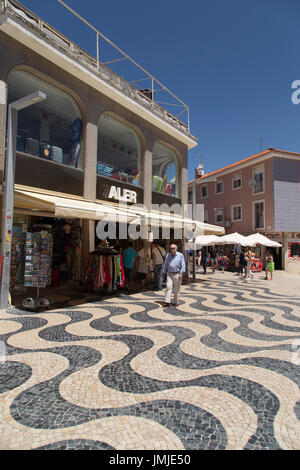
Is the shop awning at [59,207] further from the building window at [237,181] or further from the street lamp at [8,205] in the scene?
the building window at [237,181]

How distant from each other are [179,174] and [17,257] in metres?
9.81

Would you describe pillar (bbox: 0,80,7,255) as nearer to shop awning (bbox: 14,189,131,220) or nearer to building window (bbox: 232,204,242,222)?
shop awning (bbox: 14,189,131,220)

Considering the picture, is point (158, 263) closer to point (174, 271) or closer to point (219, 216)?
point (174, 271)

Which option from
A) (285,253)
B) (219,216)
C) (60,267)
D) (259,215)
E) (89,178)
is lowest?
(60,267)

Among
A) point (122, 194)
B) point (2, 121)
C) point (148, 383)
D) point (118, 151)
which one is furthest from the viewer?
point (118, 151)

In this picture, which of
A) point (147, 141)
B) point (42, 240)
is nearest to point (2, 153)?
point (42, 240)

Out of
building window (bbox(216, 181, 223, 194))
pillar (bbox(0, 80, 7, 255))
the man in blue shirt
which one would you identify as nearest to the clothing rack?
the man in blue shirt

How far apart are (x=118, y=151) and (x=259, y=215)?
56.3ft

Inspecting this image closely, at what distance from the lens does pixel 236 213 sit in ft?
91.5

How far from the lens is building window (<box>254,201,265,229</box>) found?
2481cm

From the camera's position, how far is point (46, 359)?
3.73 m

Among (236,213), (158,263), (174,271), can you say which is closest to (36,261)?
(174,271)

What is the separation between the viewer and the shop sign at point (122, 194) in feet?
35.8

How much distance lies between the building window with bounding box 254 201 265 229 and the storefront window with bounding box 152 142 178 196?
12.8 meters
